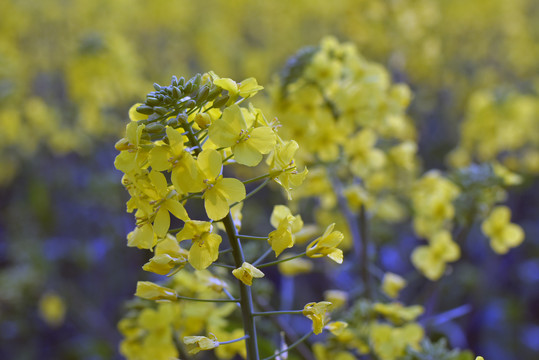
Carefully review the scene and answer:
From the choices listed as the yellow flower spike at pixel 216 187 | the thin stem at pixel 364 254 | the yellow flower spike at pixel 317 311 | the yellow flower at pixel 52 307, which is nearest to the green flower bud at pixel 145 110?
the yellow flower spike at pixel 216 187

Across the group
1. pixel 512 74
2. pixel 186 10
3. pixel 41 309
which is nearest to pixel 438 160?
pixel 512 74

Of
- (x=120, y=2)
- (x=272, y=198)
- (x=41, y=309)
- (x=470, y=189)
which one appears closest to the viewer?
(x=470, y=189)

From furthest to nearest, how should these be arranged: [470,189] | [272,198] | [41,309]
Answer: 1. [272,198]
2. [41,309]
3. [470,189]

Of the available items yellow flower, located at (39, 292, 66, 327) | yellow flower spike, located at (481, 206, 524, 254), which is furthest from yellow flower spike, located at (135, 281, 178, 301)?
yellow flower, located at (39, 292, 66, 327)

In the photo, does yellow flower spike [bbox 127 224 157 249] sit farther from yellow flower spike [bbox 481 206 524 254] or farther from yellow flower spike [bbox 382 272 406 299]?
yellow flower spike [bbox 481 206 524 254]

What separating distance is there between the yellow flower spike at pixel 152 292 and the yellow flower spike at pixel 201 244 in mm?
148

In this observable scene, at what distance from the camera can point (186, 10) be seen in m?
7.06

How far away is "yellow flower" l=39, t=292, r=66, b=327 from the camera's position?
3787 mm

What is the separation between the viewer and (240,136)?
1.00 m

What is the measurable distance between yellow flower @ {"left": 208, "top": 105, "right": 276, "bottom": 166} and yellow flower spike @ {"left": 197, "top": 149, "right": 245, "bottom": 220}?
0.14 ft

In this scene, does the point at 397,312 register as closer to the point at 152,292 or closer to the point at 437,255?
the point at 437,255

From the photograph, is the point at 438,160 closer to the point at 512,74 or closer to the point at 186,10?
the point at 512,74

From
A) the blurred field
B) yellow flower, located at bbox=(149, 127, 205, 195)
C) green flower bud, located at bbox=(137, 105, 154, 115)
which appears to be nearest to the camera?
yellow flower, located at bbox=(149, 127, 205, 195)

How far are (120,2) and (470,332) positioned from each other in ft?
19.4
